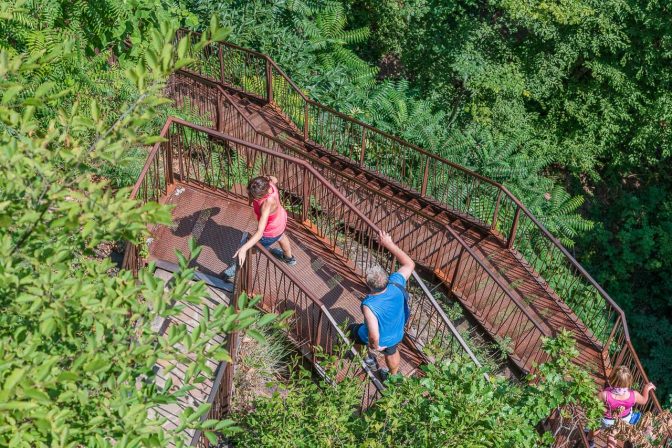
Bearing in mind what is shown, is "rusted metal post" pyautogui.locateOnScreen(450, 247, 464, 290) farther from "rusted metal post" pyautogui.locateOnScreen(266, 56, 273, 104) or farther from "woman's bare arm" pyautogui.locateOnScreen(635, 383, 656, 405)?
"rusted metal post" pyautogui.locateOnScreen(266, 56, 273, 104)

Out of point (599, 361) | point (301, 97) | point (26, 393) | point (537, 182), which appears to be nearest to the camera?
point (26, 393)

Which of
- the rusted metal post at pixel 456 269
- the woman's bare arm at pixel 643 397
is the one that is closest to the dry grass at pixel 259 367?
the rusted metal post at pixel 456 269

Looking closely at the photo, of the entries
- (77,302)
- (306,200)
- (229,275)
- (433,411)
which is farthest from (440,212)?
(77,302)

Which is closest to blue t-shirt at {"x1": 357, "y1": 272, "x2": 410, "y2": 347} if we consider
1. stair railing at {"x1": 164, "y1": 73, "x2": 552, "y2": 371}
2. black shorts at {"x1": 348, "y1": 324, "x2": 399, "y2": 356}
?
black shorts at {"x1": 348, "y1": 324, "x2": 399, "y2": 356}

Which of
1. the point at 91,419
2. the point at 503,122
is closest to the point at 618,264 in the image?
the point at 503,122

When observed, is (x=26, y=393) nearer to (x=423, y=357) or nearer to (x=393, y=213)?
(x=423, y=357)

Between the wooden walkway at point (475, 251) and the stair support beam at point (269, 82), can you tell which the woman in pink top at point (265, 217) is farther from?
the stair support beam at point (269, 82)
